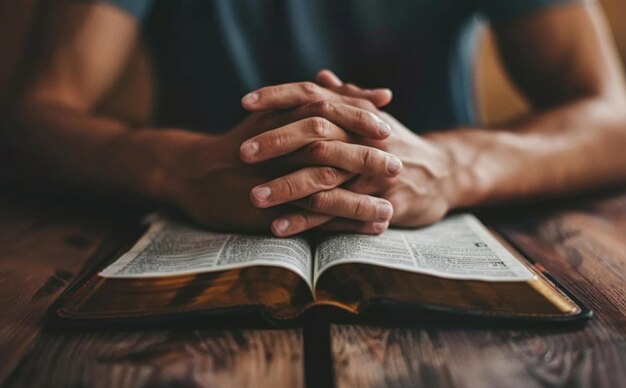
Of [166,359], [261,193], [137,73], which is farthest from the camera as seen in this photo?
[137,73]

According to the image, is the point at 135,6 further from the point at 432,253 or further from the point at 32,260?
the point at 432,253

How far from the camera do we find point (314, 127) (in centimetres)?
64

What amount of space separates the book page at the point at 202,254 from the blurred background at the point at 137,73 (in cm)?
57

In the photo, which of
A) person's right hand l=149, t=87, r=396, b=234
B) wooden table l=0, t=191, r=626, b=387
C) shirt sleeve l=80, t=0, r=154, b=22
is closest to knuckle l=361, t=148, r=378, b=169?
person's right hand l=149, t=87, r=396, b=234

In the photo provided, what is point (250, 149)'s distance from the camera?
623 millimetres

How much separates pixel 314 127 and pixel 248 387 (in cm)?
34

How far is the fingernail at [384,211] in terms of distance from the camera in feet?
2.01

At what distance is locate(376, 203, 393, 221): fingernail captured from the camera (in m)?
0.61

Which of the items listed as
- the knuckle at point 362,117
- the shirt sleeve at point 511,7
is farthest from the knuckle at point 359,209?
the shirt sleeve at point 511,7

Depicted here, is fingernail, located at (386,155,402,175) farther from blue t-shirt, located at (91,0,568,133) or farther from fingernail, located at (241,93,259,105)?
blue t-shirt, located at (91,0,568,133)

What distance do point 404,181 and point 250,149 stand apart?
0.20 metres

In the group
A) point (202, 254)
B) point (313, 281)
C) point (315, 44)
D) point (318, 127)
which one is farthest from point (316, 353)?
point (315, 44)

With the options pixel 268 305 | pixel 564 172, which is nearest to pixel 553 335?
pixel 268 305

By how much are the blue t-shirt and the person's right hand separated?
415mm
